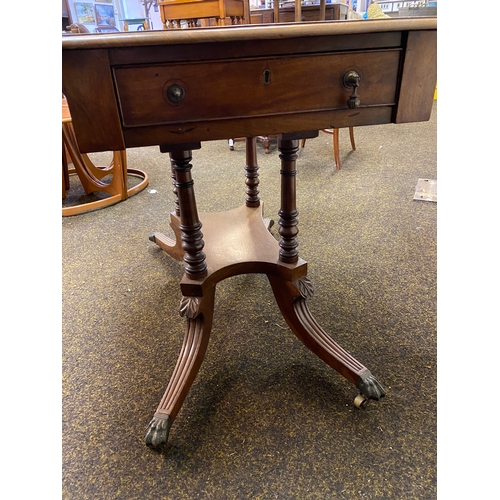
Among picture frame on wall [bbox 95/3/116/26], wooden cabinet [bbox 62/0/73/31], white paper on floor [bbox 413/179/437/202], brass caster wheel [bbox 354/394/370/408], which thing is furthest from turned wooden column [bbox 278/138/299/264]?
picture frame on wall [bbox 95/3/116/26]

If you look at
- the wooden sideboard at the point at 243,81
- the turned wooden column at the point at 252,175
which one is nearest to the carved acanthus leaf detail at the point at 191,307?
the wooden sideboard at the point at 243,81

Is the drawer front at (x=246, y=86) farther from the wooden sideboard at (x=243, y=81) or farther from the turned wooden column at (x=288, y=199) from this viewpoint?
the turned wooden column at (x=288, y=199)

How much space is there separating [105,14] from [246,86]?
4181 millimetres

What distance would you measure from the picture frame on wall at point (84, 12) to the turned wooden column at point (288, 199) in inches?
152

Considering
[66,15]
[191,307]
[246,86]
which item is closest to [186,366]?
[191,307]

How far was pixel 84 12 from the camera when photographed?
3.72 metres

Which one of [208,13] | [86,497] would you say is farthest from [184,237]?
[208,13]

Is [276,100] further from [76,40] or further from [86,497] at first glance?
[86,497]

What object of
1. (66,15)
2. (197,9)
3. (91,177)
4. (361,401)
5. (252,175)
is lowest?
(361,401)

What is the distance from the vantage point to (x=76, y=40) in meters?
0.50

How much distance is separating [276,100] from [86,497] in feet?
2.55

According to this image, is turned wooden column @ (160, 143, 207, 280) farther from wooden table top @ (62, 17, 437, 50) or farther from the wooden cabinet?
the wooden cabinet

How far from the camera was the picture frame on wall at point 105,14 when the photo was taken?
12.5 ft

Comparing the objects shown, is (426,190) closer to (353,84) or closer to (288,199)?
(288,199)
